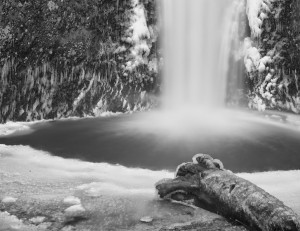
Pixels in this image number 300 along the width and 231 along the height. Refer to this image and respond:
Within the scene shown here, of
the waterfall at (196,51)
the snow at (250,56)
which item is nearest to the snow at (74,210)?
the waterfall at (196,51)

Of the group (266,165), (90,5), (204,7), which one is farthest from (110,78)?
(266,165)

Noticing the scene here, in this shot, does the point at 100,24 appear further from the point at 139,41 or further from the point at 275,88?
the point at 275,88

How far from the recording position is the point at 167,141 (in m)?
9.77

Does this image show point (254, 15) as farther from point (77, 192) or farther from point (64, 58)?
point (77, 192)

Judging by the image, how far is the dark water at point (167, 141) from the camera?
8.45 m

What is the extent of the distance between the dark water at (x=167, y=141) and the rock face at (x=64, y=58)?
4.40 feet

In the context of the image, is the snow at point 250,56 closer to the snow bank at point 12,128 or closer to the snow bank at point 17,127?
the snow bank at point 17,127

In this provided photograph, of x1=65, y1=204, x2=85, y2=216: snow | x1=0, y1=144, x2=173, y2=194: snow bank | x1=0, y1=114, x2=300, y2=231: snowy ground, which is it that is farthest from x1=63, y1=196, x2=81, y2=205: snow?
x1=0, y1=144, x2=173, y2=194: snow bank

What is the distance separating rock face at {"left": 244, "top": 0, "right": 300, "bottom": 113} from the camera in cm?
1386

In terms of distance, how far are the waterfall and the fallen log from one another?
7660mm

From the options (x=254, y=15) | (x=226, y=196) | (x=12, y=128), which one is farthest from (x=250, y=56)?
(x=226, y=196)

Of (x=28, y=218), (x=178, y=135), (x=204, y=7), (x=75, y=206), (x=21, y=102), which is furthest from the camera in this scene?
(x=204, y=7)

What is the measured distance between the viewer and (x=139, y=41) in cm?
1412

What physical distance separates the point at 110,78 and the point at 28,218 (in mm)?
9016
